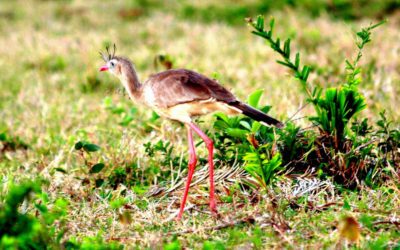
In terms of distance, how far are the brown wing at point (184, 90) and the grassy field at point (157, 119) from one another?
562mm

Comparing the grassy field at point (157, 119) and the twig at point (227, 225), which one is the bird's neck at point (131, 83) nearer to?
the grassy field at point (157, 119)

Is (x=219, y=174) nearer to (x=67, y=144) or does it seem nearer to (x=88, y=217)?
(x=88, y=217)

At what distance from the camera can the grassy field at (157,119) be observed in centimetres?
350

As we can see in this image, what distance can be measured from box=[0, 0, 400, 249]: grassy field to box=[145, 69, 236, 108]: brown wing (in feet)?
1.84

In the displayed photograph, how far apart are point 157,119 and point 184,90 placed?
2.01m

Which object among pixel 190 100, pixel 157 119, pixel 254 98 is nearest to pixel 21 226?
pixel 190 100

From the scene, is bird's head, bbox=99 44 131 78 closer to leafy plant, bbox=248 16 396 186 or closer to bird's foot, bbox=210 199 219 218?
leafy plant, bbox=248 16 396 186

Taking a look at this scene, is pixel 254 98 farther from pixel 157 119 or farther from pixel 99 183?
pixel 157 119

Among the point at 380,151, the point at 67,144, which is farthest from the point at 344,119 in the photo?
the point at 67,144

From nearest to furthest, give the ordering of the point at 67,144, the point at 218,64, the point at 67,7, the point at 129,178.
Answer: the point at 129,178, the point at 67,144, the point at 218,64, the point at 67,7

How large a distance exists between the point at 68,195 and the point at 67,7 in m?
7.71

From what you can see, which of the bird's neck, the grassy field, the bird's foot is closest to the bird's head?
the bird's neck

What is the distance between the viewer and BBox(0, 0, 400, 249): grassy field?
3.50 meters

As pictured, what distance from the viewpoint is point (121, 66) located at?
395cm
